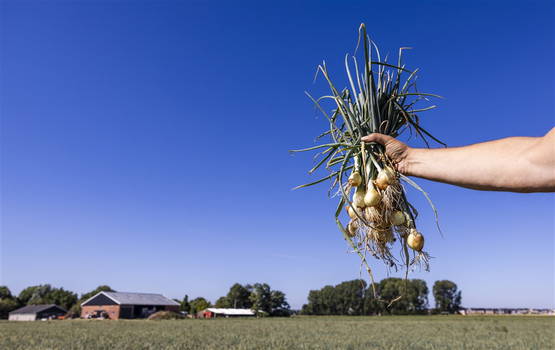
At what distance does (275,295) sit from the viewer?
8769cm

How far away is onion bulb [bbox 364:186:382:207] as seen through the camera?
152 cm

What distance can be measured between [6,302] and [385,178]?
95192 millimetres

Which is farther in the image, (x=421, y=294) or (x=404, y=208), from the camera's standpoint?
(x=421, y=294)

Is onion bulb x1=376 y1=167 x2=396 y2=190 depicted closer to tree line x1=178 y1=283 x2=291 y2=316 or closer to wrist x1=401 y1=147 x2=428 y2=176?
wrist x1=401 y1=147 x2=428 y2=176

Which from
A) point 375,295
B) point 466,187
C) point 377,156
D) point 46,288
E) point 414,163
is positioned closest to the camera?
point 466,187

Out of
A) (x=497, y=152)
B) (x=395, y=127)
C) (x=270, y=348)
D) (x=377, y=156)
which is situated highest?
(x=395, y=127)

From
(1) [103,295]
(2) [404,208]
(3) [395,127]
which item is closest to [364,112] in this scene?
(3) [395,127]

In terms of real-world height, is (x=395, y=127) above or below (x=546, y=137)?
above

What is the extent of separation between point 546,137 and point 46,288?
115674 mm

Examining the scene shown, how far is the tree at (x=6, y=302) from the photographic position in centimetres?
7375

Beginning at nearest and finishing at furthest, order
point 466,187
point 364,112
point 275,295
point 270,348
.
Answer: point 466,187 < point 364,112 < point 270,348 < point 275,295

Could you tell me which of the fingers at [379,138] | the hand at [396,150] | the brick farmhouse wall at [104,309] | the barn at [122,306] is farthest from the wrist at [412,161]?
the brick farmhouse wall at [104,309]

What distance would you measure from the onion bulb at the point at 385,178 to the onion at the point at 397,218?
13cm

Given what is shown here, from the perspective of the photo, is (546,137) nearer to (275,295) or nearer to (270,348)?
(270,348)
